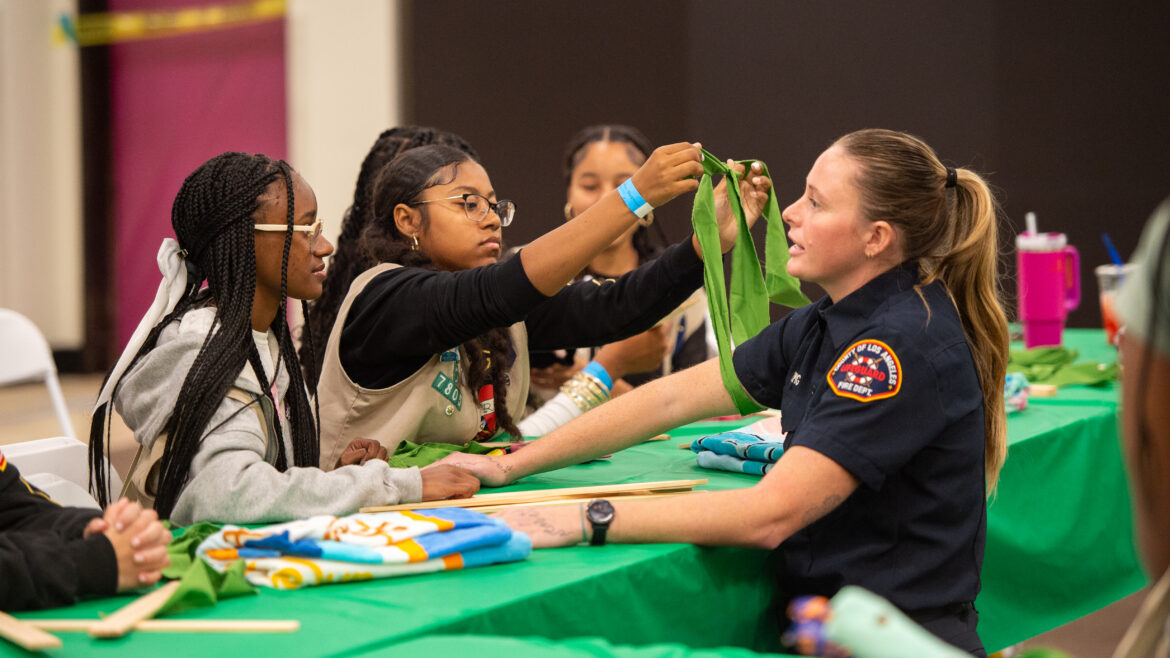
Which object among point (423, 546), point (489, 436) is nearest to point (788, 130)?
point (489, 436)

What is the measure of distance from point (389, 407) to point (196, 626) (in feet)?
3.21

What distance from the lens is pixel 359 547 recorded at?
1343 millimetres

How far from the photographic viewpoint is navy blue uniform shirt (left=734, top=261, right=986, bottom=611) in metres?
1.51

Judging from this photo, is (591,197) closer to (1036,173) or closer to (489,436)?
(489,436)

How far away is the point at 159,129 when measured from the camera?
780 centimetres

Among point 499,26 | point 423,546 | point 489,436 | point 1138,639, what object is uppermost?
point 499,26

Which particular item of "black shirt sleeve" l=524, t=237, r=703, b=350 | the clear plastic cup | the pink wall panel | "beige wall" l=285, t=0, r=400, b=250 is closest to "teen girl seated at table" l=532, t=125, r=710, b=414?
"black shirt sleeve" l=524, t=237, r=703, b=350

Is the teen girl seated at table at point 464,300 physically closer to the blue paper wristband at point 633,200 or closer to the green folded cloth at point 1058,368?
the blue paper wristband at point 633,200

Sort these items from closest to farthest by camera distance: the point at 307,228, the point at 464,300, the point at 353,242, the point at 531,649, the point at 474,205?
1. the point at 531,649
2. the point at 307,228
3. the point at 464,300
4. the point at 474,205
5. the point at 353,242

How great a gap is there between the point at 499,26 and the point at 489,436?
14.7 feet

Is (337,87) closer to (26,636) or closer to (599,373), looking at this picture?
(599,373)

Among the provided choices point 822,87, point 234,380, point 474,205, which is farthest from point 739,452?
point 822,87

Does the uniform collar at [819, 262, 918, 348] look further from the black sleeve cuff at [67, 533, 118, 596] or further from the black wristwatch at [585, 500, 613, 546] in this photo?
the black sleeve cuff at [67, 533, 118, 596]

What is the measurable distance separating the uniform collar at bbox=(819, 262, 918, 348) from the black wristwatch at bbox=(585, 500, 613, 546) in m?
0.45
